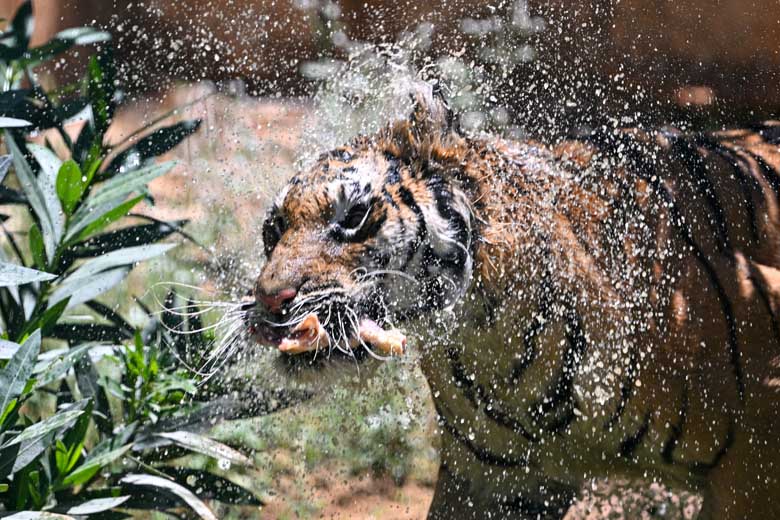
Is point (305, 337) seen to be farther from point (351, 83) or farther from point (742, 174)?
point (351, 83)

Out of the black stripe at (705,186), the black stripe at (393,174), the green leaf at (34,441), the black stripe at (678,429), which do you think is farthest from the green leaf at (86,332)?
the black stripe at (705,186)

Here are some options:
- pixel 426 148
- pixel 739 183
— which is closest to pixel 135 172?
pixel 426 148

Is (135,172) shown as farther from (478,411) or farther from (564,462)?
(564,462)

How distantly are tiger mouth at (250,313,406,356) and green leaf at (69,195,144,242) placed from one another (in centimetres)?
82

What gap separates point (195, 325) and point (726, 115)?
2.18m

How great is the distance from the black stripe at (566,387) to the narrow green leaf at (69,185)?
1.42 metres

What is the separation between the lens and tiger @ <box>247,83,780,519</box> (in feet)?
6.89

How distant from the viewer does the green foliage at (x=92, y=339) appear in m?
2.36

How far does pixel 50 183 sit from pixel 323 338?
3.88ft

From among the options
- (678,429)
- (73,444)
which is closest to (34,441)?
(73,444)

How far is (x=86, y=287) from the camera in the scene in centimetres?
269

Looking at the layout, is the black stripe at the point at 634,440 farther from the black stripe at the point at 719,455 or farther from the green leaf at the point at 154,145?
the green leaf at the point at 154,145

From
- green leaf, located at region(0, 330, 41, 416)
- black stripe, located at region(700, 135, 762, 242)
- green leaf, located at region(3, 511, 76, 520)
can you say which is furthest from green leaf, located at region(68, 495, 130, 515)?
black stripe, located at region(700, 135, 762, 242)

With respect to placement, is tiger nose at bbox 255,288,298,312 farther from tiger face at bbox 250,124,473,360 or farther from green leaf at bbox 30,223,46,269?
green leaf at bbox 30,223,46,269
